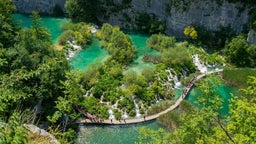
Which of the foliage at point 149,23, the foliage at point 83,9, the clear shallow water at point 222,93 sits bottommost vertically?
the clear shallow water at point 222,93

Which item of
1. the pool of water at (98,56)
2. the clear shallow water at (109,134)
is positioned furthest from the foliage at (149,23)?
the clear shallow water at (109,134)

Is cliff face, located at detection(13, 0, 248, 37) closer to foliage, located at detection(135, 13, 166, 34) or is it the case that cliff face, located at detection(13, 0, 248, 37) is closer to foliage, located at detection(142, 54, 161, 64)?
foliage, located at detection(135, 13, 166, 34)

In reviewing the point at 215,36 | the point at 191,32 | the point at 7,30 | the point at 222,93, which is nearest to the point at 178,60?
the point at 222,93

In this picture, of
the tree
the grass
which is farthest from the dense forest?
the tree

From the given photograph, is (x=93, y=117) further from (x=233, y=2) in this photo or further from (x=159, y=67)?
(x=233, y=2)

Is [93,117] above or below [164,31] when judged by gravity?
below

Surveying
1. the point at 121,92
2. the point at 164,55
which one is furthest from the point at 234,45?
the point at 121,92

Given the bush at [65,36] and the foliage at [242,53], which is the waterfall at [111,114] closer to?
the bush at [65,36]
